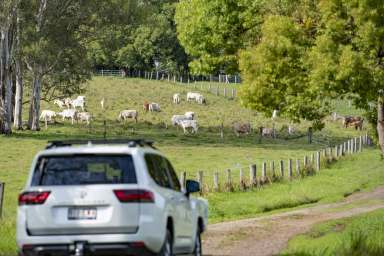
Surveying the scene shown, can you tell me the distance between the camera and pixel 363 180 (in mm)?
44219

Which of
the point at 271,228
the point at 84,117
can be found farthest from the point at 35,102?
the point at 271,228

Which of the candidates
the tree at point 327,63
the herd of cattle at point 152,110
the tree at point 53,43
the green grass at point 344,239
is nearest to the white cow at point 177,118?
the herd of cattle at point 152,110

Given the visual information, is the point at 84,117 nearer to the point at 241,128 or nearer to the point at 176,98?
the point at 241,128

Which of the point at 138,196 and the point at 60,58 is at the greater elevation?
the point at 60,58

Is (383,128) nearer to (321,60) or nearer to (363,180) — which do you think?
(321,60)

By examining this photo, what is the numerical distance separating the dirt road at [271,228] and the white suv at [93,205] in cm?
682

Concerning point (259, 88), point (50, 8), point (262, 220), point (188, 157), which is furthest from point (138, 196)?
point (50, 8)

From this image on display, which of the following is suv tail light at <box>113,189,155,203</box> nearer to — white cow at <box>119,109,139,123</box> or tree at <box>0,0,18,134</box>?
tree at <box>0,0,18,134</box>

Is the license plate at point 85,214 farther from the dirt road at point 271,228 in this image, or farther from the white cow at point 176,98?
the white cow at point 176,98

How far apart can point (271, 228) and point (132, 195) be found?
14419mm

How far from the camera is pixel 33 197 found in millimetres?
12516

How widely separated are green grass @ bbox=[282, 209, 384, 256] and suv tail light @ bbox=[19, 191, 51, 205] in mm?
5677

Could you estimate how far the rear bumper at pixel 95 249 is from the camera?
40.1 ft

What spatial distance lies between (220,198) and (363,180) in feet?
36.6
